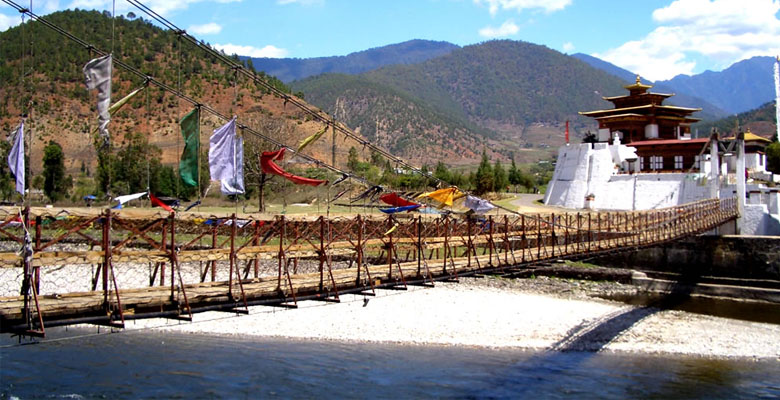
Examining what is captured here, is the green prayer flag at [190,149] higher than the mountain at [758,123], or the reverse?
the mountain at [758,123]

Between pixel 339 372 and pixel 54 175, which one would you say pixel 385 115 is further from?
pixel 339 372

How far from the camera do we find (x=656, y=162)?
142 ft

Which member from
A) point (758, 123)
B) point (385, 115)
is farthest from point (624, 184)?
point (758, 123)

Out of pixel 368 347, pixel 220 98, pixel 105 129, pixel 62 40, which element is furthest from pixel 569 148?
pixel 62 40

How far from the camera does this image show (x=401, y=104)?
13075 cm

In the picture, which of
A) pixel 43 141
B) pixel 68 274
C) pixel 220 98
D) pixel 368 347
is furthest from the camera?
pixel 220 98

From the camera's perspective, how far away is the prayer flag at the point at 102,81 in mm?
10633

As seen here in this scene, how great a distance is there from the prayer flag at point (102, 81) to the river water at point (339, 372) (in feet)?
22.3

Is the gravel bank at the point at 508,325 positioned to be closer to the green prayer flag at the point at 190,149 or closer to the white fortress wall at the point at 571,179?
the green prayer flag at the point at 190,149

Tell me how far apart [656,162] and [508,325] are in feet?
85.5

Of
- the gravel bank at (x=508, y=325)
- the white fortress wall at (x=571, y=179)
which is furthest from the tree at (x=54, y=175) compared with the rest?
the white fortress wall at (x=571, y=179)

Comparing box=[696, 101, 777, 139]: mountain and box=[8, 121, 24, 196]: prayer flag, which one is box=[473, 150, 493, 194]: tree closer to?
box=[8, 121, 24, 196]: prayer flag

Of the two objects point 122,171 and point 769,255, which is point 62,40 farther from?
point 769,255

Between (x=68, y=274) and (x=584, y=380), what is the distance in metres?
19.6
